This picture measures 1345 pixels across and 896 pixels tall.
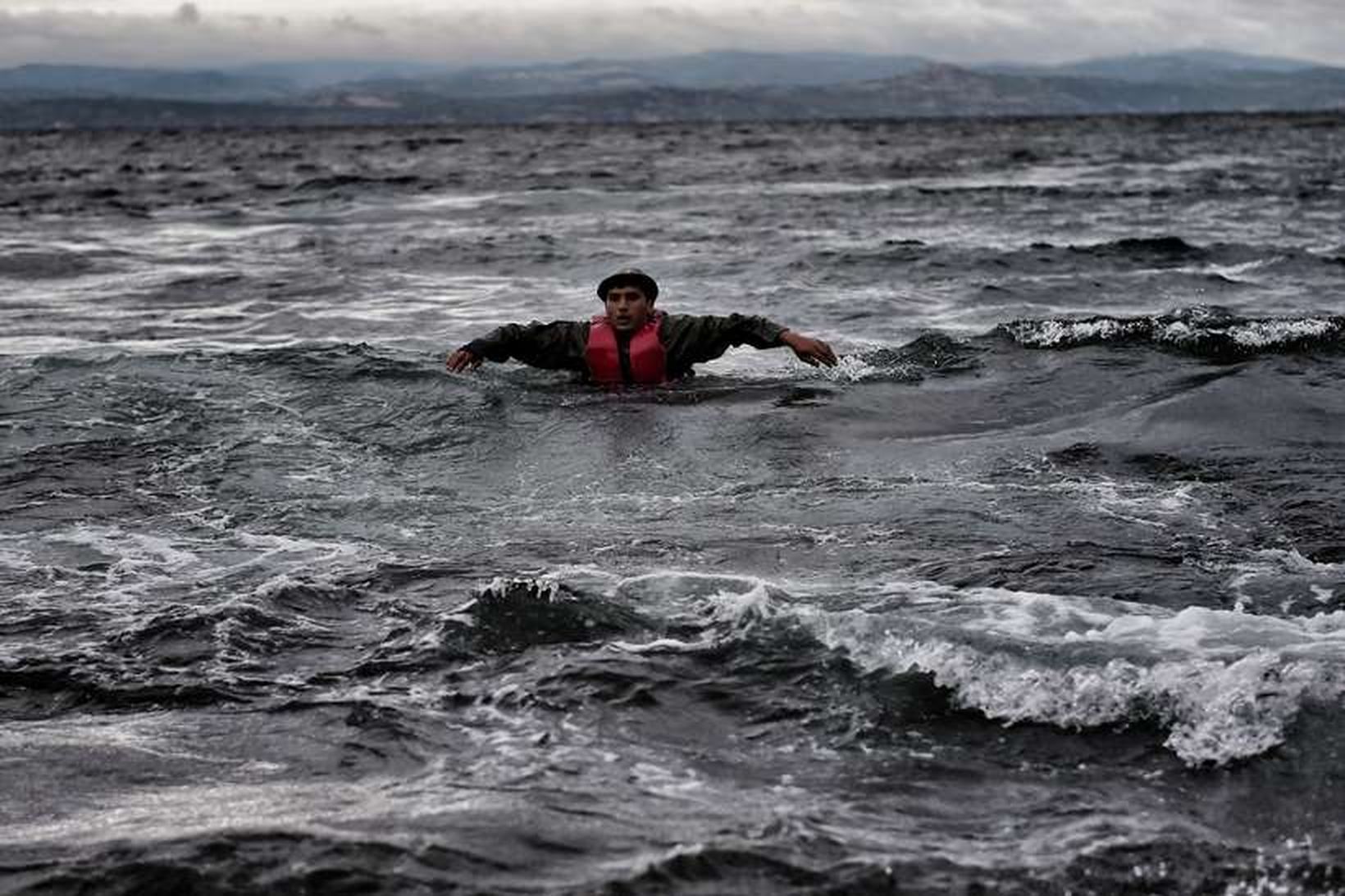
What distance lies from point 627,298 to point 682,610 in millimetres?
5159

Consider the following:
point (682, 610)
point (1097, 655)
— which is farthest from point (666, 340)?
point (1097, 655)

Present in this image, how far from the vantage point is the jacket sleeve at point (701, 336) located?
39.4 feet

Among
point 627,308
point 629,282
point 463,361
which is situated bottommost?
point 463,361

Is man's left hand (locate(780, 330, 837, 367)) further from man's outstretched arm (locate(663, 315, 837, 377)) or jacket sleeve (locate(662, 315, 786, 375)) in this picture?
jacket sleeve (locate(662, 315, 786, 375))

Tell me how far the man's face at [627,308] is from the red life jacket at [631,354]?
68 millimetres

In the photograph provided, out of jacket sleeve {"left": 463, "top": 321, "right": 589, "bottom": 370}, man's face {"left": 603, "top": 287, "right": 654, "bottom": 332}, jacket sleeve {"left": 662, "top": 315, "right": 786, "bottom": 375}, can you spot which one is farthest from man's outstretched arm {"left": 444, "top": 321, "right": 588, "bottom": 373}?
jacket sleeve {"left": 662, "top": 315, "right": 786, "bottom": 375}

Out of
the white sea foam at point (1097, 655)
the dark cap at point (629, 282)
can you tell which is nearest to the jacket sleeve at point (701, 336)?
the dark cap at point (629, 282)

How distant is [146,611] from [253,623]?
54 centimetres

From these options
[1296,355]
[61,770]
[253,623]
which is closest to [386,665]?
[253,623]

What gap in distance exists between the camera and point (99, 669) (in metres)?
6.39

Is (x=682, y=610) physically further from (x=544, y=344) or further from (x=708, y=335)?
(x=544, y=344)

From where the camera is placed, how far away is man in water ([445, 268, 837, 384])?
38.8 feet

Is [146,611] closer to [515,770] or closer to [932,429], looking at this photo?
[515,770]

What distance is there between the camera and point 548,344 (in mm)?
12320
